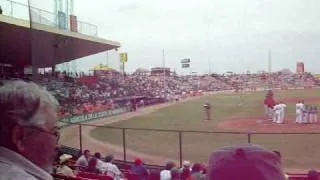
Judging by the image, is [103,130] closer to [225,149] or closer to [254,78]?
[225,149]

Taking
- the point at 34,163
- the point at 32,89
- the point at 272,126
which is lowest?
the point at 272,126

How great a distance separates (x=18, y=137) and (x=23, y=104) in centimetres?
8

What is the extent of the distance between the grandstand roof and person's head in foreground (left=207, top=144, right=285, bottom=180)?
3.12 ft

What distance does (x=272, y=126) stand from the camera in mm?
15773

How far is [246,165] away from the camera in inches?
43.7

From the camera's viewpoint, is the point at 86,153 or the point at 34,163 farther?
the point at 86,153

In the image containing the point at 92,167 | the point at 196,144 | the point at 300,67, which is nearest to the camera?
the point at 92,167

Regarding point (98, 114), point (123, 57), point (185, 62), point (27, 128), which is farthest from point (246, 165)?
point (185, 62)

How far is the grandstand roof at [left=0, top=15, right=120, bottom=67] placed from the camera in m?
1.84

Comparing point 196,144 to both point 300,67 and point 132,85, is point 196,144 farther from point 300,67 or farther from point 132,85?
point 300,67

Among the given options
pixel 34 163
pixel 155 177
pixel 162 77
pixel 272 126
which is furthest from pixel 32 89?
pixel 162 77

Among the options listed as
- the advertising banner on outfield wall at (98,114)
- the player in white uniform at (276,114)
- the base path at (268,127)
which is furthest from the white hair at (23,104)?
the player in white uniform at (276,114)

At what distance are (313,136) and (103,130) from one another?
585 centimetres

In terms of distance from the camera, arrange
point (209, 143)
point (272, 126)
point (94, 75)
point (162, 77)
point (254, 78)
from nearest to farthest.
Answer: point (209, 143), point (272, 126), point (94, 75), point (162, 77), point (254, 78)
